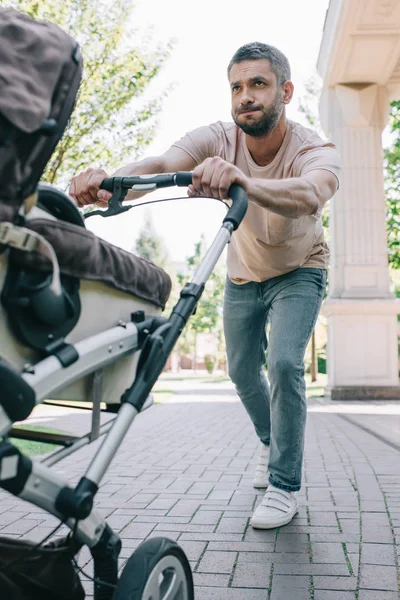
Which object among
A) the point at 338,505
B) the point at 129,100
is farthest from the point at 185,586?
the point at 129,100

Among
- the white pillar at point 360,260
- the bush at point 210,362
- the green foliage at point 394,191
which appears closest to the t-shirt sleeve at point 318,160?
the white pillar at point 360,260

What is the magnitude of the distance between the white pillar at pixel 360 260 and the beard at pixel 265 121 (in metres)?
9.35

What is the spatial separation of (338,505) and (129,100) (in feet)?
26.8

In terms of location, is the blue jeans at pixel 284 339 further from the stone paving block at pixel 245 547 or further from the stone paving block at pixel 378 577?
the stone paving block at pixel 378 577

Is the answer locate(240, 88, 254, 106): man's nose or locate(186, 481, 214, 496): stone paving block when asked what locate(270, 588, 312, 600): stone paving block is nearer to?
locate(186, 481, 214, 496): stone paving block

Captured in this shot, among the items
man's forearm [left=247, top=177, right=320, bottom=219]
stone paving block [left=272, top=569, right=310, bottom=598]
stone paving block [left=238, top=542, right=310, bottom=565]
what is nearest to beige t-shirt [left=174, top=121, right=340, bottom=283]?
man's forearm [left=247, top=177, right=320, bottom=219]

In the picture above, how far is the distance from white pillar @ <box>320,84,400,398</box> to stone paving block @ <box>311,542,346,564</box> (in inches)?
368

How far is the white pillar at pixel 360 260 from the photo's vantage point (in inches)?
470

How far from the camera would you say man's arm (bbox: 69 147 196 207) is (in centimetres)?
244

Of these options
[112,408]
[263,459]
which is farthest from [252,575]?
[263,459]

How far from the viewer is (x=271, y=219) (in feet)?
9.87

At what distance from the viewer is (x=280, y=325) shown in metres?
3.11

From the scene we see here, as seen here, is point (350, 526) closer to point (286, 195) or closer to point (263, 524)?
point (263, 524)

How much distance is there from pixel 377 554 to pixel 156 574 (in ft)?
4.47
